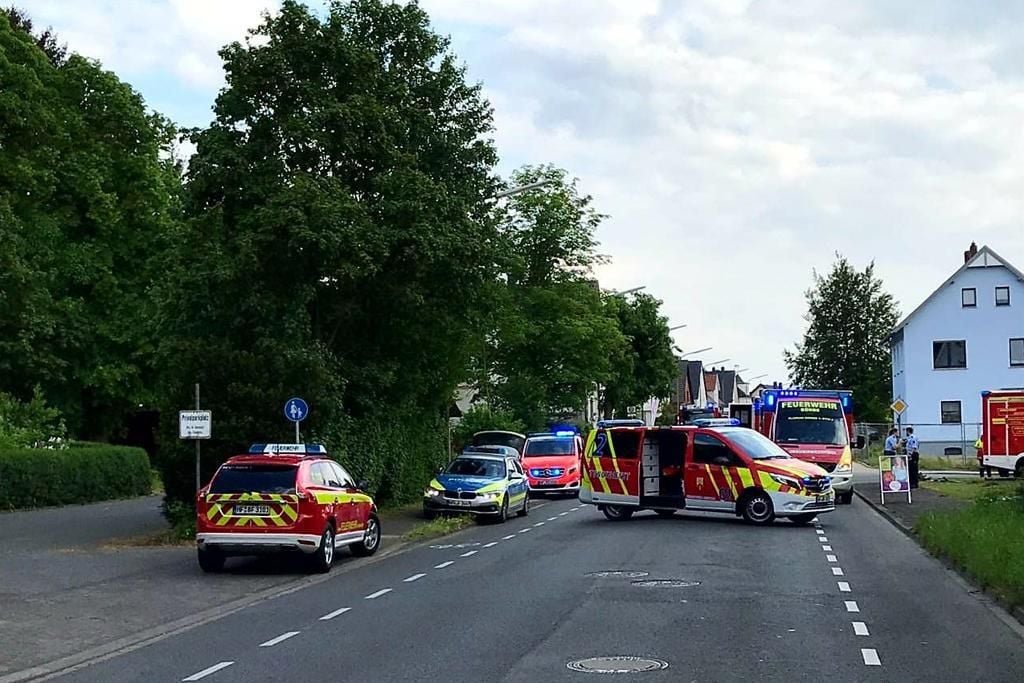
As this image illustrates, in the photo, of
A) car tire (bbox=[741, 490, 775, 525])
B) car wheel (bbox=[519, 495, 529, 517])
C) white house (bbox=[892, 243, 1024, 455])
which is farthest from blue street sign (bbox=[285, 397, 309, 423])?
white house (bbox=[892, 243, 1024, 455])

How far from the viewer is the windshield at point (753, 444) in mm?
26562

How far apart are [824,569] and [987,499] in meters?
9.03

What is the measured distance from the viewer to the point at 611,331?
5675 cm

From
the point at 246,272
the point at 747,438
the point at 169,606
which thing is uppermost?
the point at 246,272

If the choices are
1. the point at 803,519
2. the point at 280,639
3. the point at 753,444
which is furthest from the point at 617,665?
the point at 803,519

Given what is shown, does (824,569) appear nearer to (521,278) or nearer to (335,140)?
(335,140)

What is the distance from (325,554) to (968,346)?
58.5 meters

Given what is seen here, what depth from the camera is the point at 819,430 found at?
33.9m

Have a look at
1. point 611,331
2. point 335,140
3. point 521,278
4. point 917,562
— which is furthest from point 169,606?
point 611,331

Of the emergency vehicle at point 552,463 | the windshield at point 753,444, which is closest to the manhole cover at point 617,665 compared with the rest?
the windshield at point 753,444

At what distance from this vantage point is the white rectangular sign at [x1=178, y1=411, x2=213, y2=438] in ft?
72.8

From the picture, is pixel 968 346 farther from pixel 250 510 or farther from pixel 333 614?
pixel 333 614

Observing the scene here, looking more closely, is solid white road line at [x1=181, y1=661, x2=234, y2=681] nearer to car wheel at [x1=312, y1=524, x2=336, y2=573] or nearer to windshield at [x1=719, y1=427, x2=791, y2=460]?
car wheel at [x1=312, y1=524, x2=336, y2=573]

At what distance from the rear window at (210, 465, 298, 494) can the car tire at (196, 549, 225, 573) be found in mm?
896
